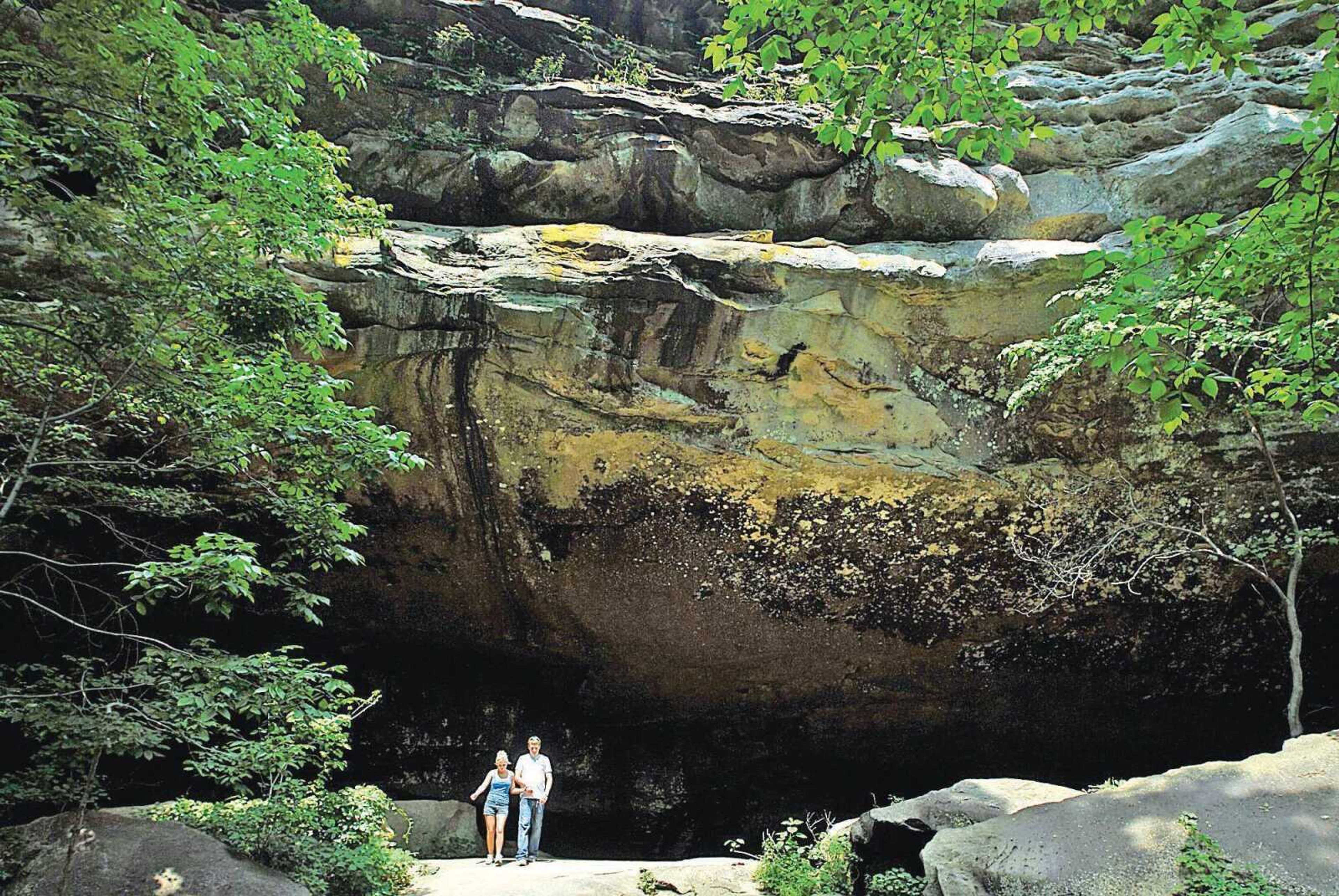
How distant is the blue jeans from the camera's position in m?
6.66

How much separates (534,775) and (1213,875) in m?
4.63

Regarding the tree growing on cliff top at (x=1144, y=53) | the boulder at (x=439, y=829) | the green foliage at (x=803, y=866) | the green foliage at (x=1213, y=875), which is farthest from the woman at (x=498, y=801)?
the tree growing on cliff top at (x=1144, y=53)

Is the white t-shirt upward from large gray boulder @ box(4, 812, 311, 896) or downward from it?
downward

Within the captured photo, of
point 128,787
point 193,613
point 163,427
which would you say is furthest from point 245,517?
point 128,787

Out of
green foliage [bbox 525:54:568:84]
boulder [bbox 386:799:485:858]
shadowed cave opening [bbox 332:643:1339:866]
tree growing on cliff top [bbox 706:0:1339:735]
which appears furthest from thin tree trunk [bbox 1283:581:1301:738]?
green foliage [bbox 525:54:568:84]

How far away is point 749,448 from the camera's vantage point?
8.03 metres

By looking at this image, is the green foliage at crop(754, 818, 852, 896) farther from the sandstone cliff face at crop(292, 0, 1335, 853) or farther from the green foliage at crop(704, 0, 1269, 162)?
the green foliage at crop(704, 0, 1269, 162)

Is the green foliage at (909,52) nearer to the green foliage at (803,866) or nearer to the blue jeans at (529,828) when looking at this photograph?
the green foliage at (803,866)

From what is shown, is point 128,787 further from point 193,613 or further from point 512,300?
point 512,300

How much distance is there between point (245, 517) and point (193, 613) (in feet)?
15.9

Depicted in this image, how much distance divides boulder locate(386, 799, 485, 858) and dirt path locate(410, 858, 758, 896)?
27.2 inches

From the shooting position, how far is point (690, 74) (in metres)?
9.88

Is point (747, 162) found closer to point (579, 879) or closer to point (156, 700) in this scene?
point (579, 879)

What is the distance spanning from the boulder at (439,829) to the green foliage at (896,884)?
4.42 metres
